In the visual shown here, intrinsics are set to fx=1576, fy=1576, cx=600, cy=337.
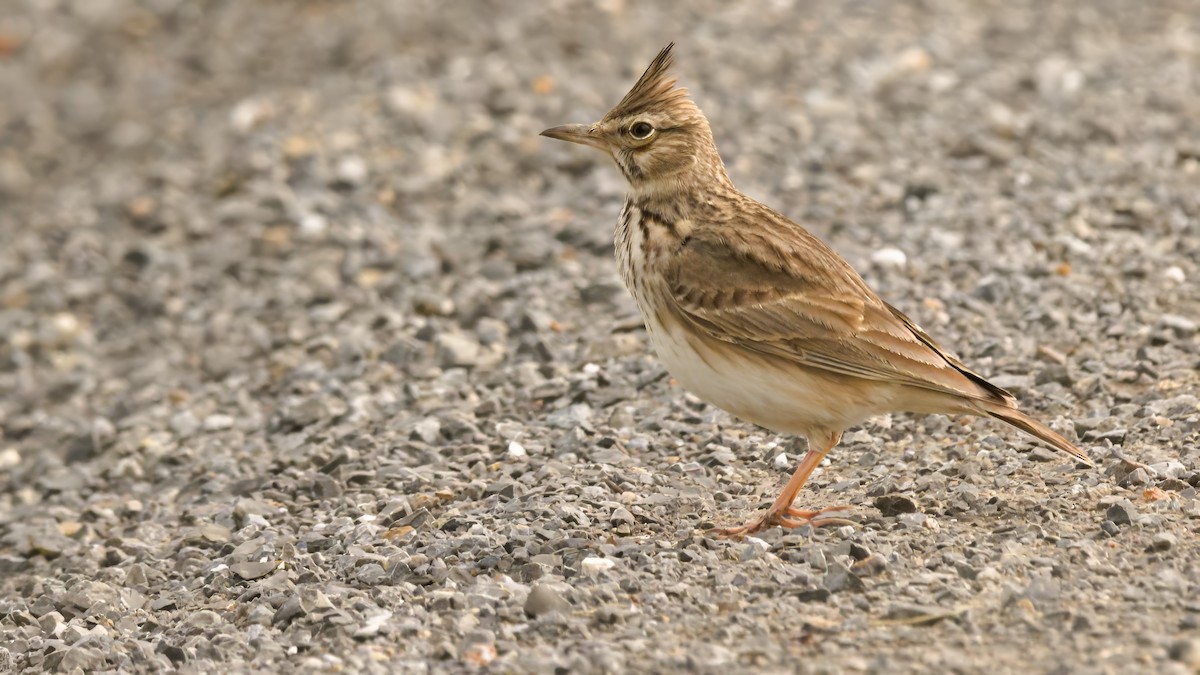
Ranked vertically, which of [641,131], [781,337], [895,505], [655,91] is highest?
[655,91]

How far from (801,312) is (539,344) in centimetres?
270

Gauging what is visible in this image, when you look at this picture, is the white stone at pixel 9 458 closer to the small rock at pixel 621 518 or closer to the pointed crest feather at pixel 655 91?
the small rock at pixel 621 518

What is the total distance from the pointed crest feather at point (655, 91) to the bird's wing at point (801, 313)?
0.64 meters

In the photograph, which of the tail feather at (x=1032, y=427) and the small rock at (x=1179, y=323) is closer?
the tail feather at (x=1032, y=427)

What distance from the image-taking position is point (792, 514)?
20.2 feet

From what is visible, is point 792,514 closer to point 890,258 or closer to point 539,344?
point 539,344

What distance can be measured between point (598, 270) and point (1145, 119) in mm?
4201

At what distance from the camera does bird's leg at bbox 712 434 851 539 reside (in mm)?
6090

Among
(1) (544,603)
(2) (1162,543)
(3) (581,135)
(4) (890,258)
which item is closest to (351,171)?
(4) (890,258)

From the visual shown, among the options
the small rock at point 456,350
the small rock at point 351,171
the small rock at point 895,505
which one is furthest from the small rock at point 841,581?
the small rock at point 351,171

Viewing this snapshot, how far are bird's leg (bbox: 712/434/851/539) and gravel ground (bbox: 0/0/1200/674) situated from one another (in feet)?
0.44

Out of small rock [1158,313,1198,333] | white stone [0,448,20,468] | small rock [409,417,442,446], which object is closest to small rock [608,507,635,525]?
small rock [409,417,442,446]

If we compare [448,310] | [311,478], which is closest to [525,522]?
[311,478]

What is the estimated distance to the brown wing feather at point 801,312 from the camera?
5992 mm
